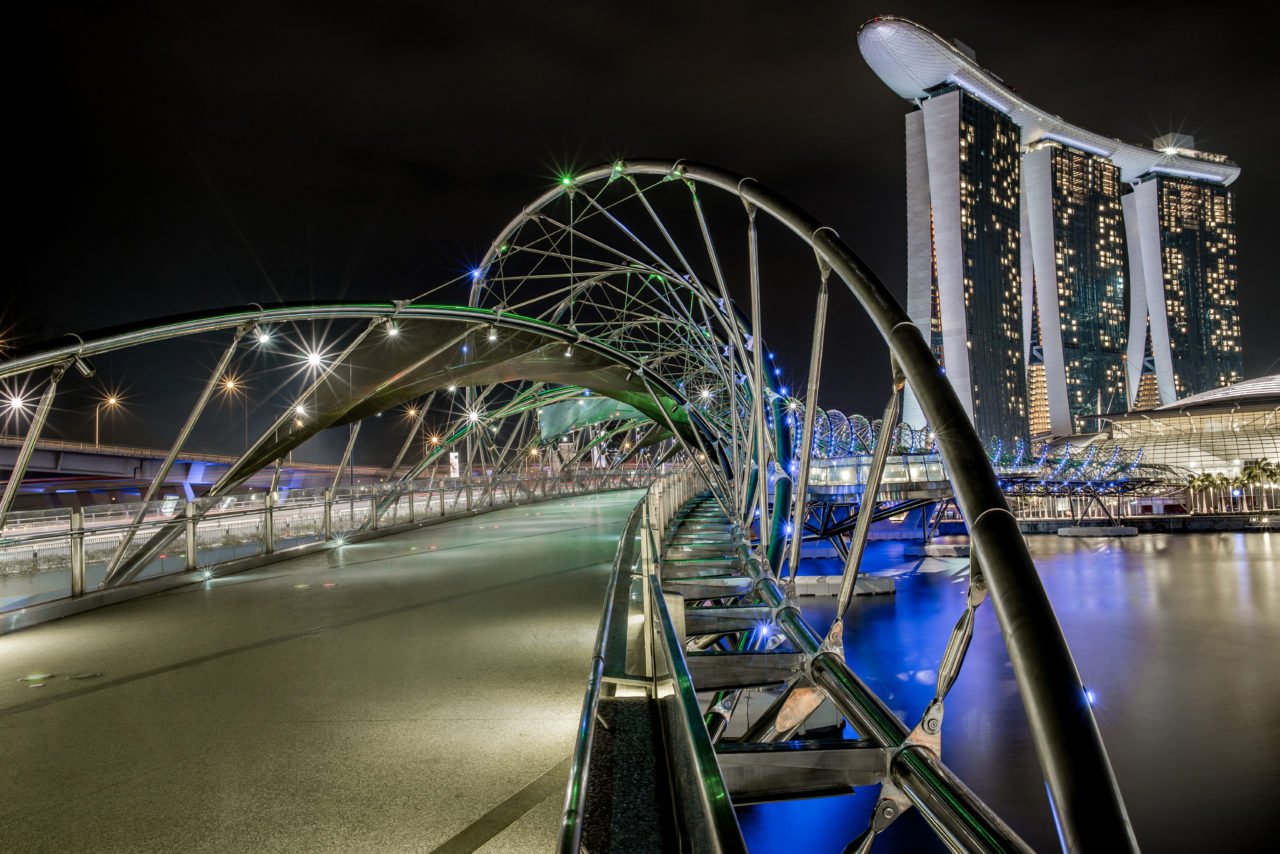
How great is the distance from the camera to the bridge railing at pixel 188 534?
38.0 feet

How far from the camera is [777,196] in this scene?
29.7 ft

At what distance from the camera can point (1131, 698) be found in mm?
32344

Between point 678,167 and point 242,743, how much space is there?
1256cm

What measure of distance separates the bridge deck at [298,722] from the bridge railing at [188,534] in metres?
0.96

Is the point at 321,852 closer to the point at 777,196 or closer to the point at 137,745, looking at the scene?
the point at 137,745


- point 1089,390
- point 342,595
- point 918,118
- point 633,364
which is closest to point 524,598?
point 342,595

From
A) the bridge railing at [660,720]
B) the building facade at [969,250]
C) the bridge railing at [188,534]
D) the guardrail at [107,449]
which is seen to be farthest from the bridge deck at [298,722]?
the building facade at [969,250]

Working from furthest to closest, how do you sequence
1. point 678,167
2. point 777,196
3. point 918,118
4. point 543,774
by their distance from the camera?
point 918,118
point 678,167
point 777,196
point 543,774

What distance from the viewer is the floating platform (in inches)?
3226

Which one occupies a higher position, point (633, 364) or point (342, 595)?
point (633, 364)

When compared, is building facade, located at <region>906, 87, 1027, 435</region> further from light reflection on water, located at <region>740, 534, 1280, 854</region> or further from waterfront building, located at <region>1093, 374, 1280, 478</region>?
light reflection on water, located at <region>740, 534, 1280, 854</region>

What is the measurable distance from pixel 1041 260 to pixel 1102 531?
323 ft

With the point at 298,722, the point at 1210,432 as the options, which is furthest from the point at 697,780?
the point at 1210,432

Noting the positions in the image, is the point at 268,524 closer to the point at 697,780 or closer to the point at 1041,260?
the point at 697,780
